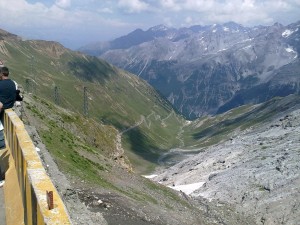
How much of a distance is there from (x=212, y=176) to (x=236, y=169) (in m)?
7.53

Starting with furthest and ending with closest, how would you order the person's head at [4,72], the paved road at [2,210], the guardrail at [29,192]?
the person's head at [4,72] < the paved road at [2,210] < the guardrail at [29,192]

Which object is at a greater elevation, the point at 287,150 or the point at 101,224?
the point at 101,224

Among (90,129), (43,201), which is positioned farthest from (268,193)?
(43,201)

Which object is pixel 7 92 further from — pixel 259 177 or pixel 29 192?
pixel 259 177

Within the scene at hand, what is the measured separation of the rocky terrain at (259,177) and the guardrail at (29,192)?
4567 centimetres

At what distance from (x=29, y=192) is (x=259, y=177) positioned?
6709cm

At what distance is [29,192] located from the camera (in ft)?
37.0

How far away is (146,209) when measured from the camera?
35906 millimetres

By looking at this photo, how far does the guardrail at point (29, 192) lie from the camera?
875 cm

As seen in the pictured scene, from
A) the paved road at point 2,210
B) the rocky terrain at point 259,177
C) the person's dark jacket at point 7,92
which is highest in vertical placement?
the person's dark jacket at point 7,92

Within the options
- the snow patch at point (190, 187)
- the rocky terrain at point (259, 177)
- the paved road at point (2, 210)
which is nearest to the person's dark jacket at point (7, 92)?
the paved road at point (2, 210)

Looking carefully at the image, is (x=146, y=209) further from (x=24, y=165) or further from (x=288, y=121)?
(x=288, y=121)

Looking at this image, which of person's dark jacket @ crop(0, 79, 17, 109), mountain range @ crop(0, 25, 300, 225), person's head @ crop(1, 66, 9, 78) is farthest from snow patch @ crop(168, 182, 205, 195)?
person's head @ crop(1, 66, 9, 78)

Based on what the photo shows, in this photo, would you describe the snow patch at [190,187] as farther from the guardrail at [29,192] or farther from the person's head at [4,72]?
the person's head at [4,72]
